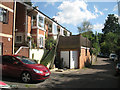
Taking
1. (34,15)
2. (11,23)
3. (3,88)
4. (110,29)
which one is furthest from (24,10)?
(110,29)

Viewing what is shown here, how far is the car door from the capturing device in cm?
760

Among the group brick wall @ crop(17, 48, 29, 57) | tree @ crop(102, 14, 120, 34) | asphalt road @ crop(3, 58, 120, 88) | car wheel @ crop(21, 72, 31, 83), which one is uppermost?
tree @ crop(102, 14, 120, 34)

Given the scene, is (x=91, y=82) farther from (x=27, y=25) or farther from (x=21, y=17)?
(x=21, y=17)

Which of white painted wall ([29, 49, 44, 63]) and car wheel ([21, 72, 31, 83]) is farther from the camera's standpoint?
white painted wall ([29, 49, 44, 63])

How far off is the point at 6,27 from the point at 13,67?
5.83 metres

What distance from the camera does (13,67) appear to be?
25.2ft

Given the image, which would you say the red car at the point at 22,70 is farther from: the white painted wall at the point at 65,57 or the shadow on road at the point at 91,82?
the white painted wall at the point at 65,57

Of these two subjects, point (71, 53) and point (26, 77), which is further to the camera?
point (71, 53)

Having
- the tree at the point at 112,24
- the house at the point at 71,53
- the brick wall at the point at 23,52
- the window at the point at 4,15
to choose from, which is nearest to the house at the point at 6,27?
the window at the point at 4,15

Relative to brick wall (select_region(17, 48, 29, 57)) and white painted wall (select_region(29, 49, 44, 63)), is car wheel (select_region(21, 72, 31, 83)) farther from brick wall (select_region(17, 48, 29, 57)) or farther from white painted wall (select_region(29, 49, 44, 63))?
white painted wall (select_region(29, 49, 44, 63))

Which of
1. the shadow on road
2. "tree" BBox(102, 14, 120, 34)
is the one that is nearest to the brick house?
the shadow on road

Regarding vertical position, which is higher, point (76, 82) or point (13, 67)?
point (13, 67)

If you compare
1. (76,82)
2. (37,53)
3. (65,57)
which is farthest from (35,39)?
(76,82)

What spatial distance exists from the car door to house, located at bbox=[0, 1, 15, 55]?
13.2 ft
